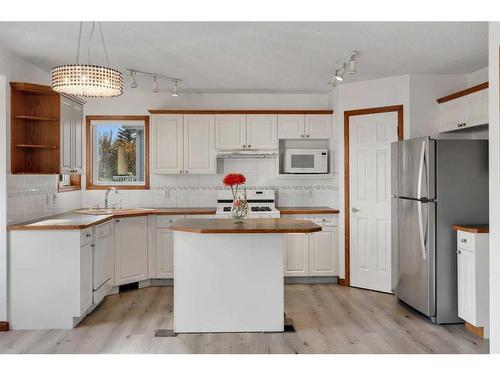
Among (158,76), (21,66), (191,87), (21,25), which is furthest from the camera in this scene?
(191,87)

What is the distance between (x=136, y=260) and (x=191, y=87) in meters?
2.21

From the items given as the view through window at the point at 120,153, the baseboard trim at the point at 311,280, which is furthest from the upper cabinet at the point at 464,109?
the view through window at the point at 120,153

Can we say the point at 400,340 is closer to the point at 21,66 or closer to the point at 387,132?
the point at 387,132

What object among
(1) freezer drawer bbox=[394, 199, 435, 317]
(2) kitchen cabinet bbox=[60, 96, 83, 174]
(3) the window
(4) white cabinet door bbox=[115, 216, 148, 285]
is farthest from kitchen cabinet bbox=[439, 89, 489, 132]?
(2) kitchen cabinet bbox=[60, 96, 83, 174]

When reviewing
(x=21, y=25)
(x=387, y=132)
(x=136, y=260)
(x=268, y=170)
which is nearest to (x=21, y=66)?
(x=21, y=25)

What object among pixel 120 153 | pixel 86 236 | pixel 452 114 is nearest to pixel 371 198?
pixel 452 114

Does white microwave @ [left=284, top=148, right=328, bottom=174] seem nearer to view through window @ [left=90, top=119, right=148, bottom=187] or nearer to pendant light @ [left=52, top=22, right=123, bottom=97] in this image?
view through window @ [left=90, top=119, right=148, bottom=187]

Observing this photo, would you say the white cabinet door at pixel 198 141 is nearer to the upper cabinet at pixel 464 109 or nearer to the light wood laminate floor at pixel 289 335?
the light wood laminate floor at pixel 289 335

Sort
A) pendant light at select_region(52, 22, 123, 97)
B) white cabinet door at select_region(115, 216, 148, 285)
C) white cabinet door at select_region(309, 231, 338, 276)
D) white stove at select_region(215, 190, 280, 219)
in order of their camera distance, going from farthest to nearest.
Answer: white stove at select_region(215, 190, 280, 219) → white cabinet door at select_region(309, 231, 338, 276) → white cabinet door at select_region(115, 216, 148, 285) → pendant light at select_region(52, 22, 123, 97)

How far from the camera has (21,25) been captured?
3.32 metres

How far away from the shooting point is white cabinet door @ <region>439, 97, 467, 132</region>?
4402 mm

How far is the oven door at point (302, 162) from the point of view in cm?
568

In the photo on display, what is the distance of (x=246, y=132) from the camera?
566 centimetres

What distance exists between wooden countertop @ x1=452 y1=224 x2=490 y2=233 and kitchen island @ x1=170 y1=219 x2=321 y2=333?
1430 mm
